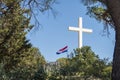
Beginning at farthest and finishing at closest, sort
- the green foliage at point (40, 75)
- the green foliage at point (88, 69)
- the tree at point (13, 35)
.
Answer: the tree at point (13, 35) → the green foliage at point (88, 69) → the green foliage at point (40, 75)

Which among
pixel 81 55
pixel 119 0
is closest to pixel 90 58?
pixel 81 55

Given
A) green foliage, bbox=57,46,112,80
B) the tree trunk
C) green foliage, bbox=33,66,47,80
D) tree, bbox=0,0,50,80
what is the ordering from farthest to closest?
tree, bbox=0,0,50,80, green foliage, bbox=57,46,112,80, green foliage, bbox=33,66,47,80, the tree trunk

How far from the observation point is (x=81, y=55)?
73.3 feet

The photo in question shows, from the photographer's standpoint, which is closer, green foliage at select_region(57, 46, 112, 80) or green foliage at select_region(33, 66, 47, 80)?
green foliage at select_region(33, 66, 47, 80)

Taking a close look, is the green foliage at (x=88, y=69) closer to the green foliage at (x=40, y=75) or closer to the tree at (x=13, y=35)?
the green foliage at (x=40, y=75)

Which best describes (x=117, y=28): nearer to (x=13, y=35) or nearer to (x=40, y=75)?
(x=40, y=75)

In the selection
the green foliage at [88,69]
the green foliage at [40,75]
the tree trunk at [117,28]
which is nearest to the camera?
the tree trunk at [117,28]

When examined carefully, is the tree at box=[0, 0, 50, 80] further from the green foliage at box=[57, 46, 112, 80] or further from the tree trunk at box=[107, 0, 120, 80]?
the tree trunk at box=[107, 0, 120, 80]

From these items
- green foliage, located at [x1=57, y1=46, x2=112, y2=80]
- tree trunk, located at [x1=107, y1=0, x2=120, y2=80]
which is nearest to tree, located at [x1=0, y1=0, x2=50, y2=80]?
green foliage, located at [x1=57, y1=46, x2=112, y2=80]

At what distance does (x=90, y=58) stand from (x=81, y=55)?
0.60m

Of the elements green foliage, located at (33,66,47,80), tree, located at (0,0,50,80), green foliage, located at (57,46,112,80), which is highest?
tree, located at (0,0,50,80)

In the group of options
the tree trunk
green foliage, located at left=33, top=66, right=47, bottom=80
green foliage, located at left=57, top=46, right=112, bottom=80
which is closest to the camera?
the tree trunk

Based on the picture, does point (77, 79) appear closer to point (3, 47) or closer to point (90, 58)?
point (90, 58)

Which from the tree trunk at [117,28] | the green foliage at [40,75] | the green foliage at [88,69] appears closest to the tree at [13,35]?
the green foliage at [88,69]
